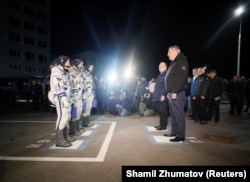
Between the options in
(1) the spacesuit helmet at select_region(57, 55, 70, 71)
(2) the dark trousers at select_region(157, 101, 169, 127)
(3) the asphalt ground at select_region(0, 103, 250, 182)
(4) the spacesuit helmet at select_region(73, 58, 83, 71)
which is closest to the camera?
(3) the asphalt ground at select_region(0, 103, 250, 182)

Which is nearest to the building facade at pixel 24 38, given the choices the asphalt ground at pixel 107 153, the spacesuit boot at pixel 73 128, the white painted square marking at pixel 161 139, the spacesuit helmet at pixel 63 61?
the spacesuit boot at pixel 73 128

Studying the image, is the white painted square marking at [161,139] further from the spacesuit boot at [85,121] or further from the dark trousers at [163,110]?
the spacesuit boot at [85,121]

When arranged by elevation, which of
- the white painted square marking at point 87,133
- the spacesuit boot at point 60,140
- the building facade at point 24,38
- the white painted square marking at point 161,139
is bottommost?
the white painted square marking at point 87,133

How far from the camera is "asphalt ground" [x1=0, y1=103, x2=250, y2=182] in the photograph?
12.1 ft

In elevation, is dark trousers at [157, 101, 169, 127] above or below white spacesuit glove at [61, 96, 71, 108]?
below

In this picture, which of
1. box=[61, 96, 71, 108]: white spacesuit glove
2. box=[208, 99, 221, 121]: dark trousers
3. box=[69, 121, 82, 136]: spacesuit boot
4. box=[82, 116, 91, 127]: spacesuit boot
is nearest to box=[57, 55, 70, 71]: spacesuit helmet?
box=[61, 96, 71, 108]: white spacesuit glove

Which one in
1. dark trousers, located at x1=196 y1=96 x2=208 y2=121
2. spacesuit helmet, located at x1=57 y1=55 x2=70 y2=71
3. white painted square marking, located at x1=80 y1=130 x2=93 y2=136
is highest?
spacesuit helmet, located at x1=57 y1=55 x2=70 y2=71

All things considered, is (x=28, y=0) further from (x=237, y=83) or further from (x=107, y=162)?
(x=107, y=162)

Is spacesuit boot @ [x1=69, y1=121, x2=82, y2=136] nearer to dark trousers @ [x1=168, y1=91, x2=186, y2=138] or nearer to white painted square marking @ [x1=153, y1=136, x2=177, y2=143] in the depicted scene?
white painted square marking @ [x1=153, y1=136, x2=177, y2=143]

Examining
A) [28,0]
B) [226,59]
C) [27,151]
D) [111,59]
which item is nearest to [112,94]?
[27,151]

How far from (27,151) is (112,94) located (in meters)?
6.83

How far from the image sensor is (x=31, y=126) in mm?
7992

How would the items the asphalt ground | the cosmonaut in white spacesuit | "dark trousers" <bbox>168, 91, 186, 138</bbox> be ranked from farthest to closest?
1. "dark trousers" <bbox>168, 91, 186, 138</bbox>
2. the cosmonaut in white spacesuit
3. the asphalt ground

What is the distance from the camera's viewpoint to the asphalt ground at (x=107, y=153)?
3.70m
